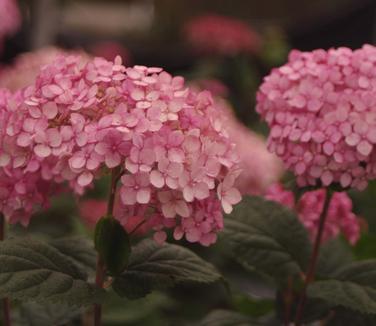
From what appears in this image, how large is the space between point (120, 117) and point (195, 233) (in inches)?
7.4

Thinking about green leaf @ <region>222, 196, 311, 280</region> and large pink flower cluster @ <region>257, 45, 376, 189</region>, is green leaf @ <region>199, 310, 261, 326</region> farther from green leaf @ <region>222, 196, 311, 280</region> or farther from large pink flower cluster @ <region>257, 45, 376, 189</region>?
large pink flower cluster @ <region>257, 45, 376, 189</region>

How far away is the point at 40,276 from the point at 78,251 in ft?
0.64

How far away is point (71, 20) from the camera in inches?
269

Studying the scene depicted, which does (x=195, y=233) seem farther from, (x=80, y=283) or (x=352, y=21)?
(x=352, y=21)

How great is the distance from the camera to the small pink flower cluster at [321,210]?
5.16 feet

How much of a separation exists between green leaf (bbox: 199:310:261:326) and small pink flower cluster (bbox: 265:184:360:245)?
21 centimetres

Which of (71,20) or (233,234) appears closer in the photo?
(233,234)

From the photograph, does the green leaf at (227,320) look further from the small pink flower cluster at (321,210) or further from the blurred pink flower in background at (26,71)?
the blurred pink flower in background at (26,71)

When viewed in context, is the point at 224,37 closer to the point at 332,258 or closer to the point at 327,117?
the point at 332,258

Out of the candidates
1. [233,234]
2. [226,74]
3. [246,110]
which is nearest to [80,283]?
[233,234]

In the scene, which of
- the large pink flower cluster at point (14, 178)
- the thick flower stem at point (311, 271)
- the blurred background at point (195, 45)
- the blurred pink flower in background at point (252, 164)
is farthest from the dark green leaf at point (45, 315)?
the blurred pink flower in background at point (252, 164)

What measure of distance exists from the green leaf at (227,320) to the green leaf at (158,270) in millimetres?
202

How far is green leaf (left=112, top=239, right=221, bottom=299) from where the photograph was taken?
3.96ft

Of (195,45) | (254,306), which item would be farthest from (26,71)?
(195,45)
